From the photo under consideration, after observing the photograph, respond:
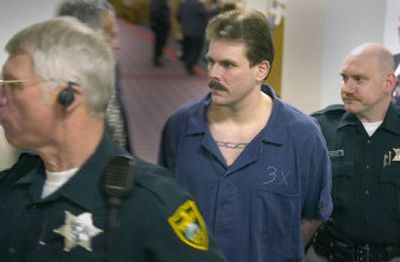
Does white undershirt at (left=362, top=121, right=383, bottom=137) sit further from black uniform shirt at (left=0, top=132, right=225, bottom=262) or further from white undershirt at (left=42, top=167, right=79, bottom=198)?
white undershirt at (left=42, top=167, right=79, bottom=198)

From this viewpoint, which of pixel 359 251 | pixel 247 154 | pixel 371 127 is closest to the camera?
pixel 247 154

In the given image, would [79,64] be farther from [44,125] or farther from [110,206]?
[110,206]

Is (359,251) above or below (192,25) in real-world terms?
below

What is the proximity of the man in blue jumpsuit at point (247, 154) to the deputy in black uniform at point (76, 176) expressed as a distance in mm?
731

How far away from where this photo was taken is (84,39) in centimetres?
134

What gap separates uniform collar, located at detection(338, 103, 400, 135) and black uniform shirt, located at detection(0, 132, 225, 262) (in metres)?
1.59

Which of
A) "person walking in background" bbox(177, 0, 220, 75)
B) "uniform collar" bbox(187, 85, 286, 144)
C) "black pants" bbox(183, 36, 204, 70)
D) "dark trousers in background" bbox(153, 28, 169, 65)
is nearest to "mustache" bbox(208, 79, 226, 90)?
"uniform collar" bbox(187, 85, 286, 144)

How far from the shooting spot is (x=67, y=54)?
1.33 meters

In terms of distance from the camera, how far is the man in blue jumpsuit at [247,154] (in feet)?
6.98

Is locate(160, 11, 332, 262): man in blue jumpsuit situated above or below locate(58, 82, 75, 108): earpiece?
below

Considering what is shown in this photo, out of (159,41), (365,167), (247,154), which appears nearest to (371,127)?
(365,167)

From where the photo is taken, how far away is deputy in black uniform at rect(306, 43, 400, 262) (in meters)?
2.67

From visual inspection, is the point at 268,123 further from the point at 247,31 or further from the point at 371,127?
the point at 371,127

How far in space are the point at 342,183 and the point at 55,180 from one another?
5.42 feet
